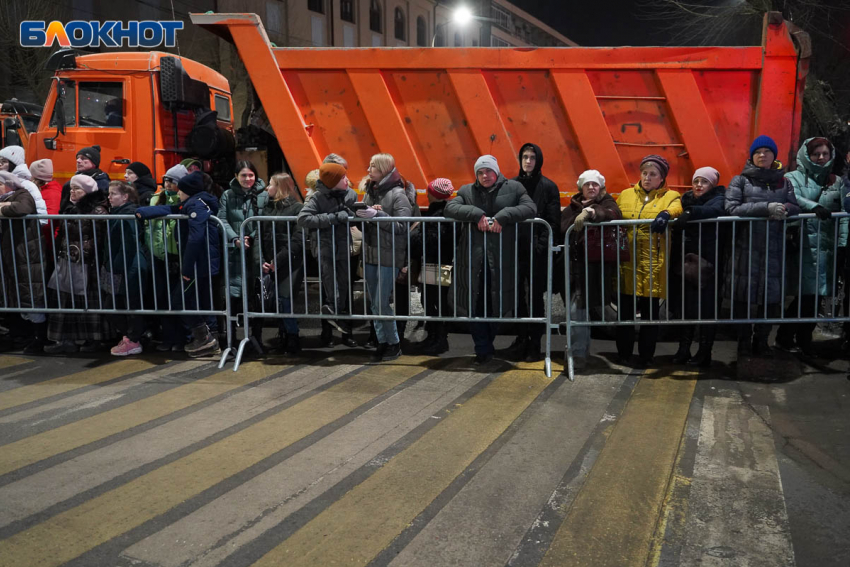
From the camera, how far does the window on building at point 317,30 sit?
2975 centimetres

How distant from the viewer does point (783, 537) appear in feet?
11.3

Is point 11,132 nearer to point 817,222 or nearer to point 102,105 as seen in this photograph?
point 102,105

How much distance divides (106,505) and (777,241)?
17.5 ft

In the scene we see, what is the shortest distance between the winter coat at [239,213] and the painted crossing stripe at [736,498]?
4.20m

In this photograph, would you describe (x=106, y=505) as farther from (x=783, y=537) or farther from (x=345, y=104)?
(x=345, y=104)

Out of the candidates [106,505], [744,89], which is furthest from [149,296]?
[744,89]

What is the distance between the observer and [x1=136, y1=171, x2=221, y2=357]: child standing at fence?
684 centimetres

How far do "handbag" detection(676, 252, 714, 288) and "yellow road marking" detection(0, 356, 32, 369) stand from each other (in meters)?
5.89

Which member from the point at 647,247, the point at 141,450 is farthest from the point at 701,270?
the point at 141,450

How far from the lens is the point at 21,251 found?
7199 mm

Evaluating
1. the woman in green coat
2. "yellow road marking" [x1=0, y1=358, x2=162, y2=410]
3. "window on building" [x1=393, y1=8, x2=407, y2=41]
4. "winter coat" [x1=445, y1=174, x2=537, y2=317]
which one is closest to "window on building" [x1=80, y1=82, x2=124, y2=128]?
"yellow road marking" [x1=0, y1=358, x2=162, y2=410]

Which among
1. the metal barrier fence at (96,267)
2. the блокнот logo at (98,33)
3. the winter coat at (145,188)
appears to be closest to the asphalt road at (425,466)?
the metal barrier fence at (96,267)

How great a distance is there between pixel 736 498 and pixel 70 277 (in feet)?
19.6

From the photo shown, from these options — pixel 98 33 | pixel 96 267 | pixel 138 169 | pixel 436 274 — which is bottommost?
pixel 436 274
